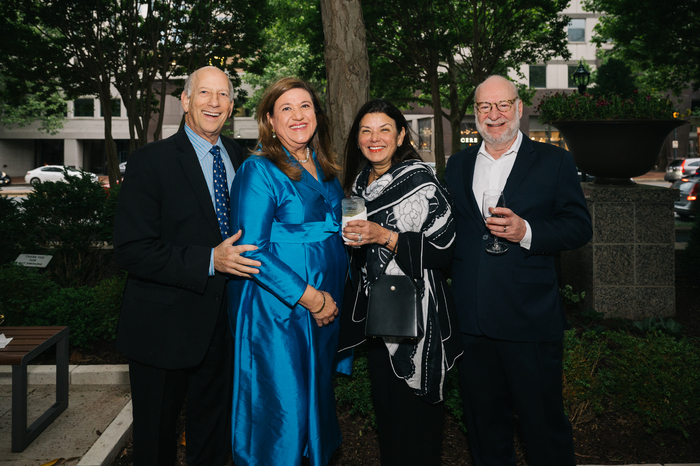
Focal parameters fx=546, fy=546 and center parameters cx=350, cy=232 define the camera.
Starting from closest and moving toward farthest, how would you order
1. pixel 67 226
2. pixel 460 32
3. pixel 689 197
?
pixel 67 226 < pixel 689 197 < pixel 460 32

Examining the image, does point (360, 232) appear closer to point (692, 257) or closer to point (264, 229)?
point (264, 229)

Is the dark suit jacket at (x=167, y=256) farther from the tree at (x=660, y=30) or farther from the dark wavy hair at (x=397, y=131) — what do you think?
the tree at (x=660, y=30)

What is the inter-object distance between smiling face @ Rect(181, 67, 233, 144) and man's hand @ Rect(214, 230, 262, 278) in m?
0.75

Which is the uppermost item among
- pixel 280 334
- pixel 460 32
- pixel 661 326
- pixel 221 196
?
pixel 460 32

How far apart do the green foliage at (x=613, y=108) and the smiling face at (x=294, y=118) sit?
429 centimetres

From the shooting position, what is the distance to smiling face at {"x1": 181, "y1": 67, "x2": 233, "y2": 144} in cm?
310

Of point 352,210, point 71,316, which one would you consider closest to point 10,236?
point 71,316

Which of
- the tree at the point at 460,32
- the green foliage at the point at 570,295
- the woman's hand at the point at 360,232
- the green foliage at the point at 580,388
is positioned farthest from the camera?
the tree at the point at 460,32

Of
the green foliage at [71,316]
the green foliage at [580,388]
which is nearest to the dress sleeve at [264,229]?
the green foliage at [580,388]

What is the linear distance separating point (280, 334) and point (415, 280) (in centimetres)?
75

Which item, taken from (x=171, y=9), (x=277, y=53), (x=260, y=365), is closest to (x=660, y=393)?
(x=260, y=365)

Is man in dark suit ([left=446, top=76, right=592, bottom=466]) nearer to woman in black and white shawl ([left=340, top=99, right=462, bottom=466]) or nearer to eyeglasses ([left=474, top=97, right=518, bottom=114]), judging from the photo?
eyeglasses ([left=474, top=97, right=518, bottom=114])

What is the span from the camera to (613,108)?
6207mm

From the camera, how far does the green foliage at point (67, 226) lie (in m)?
7.45
